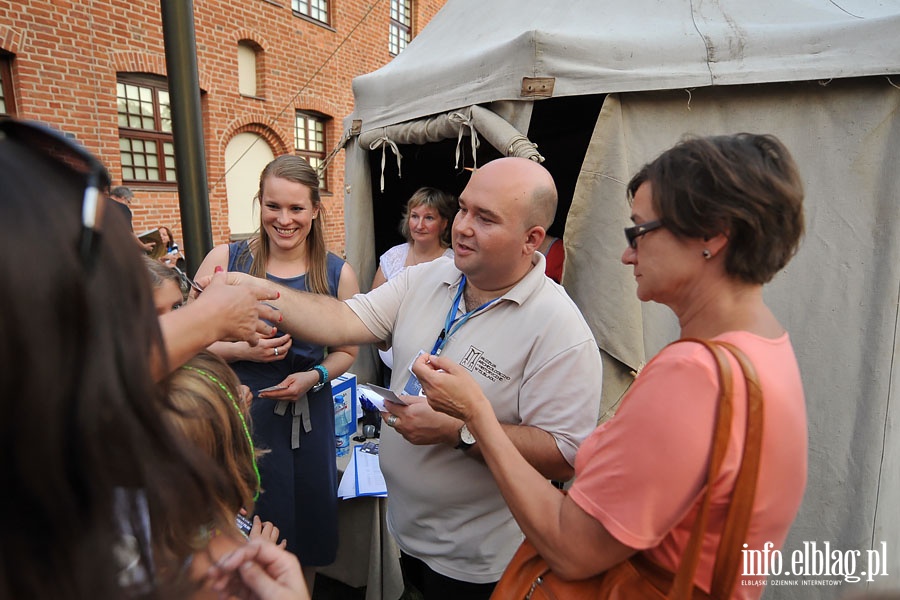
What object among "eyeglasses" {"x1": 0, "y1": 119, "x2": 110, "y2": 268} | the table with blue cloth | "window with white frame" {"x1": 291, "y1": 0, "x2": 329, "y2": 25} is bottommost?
the table with blue cloth

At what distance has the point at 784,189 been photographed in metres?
1.04

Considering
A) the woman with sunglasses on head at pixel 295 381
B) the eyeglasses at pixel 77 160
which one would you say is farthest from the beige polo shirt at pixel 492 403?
the eyeglasses at pixel 77 160

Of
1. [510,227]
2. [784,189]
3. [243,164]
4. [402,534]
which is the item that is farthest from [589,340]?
[243,164]

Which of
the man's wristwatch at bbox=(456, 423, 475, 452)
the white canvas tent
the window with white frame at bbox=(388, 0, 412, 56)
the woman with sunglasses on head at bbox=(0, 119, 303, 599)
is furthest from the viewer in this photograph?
the window with white frame at bbox=(388, 0, 412, 56)

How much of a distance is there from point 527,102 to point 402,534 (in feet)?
6.93

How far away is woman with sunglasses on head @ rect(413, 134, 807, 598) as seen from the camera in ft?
3.07

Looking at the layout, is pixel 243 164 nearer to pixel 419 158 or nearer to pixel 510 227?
pixel 419 158

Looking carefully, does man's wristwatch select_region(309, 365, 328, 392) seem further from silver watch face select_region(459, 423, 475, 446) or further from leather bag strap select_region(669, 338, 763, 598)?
leather bag strap select_region(669, 338, 763, 598)

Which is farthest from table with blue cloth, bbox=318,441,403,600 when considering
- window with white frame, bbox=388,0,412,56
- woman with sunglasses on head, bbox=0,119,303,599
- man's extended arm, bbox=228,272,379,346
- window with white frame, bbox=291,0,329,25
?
window with white frame, bbox=388,0,412,56

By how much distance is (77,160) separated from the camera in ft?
2.00

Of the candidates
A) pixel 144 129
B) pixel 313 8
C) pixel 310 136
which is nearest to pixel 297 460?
pixel 144 129

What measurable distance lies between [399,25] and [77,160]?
13.9 m

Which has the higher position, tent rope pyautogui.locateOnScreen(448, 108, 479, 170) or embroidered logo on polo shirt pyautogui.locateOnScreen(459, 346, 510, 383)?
tent rope pyautogui.locateOnScreen(448, 108, 479, 170)

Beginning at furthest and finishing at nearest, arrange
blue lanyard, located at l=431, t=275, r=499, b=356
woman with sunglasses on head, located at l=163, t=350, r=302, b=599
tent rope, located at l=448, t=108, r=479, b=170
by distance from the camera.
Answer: tent rope, located at l=448, t=108, r=479, b=170
blue lanyard, located at l=431, t=275, r=499, b=356
woman with sunglasses on head, located at l=163, t=350, r=302, b=599
